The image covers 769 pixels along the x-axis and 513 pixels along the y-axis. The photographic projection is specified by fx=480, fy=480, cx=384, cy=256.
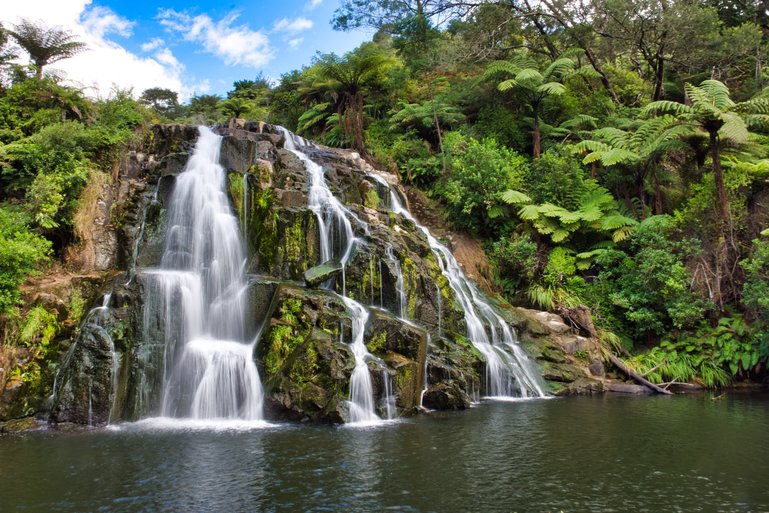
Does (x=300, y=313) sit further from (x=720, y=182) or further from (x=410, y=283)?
(x=720, y=182)

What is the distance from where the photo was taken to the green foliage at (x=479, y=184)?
57.0ft

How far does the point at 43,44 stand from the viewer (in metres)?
17.3

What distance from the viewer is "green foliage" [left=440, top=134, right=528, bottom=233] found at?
57.0ft

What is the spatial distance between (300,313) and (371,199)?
279 inches

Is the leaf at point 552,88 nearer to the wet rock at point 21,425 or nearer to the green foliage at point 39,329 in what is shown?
the green foliage at point 39,329

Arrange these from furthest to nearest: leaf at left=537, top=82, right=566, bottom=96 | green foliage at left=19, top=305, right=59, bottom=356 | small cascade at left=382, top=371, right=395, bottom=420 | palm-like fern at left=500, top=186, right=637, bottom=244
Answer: leaf at left=537, top=82, right=566, bottom=96, palm-like fern at left=500, top=186, right=637, bottom=244, green foliage at left=19, top=305, right=59, bottom=356, small cascade at left=382, top=371, right=395, bottom=420

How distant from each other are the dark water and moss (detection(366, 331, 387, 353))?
1.75 m

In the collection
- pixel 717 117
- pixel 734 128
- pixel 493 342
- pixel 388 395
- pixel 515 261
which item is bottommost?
pixel 388 395

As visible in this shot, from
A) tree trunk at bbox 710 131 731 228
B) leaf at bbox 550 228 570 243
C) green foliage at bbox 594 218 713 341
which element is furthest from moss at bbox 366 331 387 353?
tree trunk at bbox 710 131 731 228

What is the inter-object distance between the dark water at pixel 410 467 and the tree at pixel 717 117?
26.0ft

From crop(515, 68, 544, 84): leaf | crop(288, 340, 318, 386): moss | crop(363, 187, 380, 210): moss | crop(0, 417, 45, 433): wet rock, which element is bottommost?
crop(0, 417, 45, 433): wet rock

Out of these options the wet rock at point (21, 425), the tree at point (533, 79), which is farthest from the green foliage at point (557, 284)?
the wet rock at point (21, 425)

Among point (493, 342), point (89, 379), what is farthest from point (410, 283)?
point (89, 379)

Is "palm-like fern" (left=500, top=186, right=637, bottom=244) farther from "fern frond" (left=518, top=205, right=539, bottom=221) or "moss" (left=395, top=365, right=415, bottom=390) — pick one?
"moss" (left=395, top=365, right=415, bottom=390)
